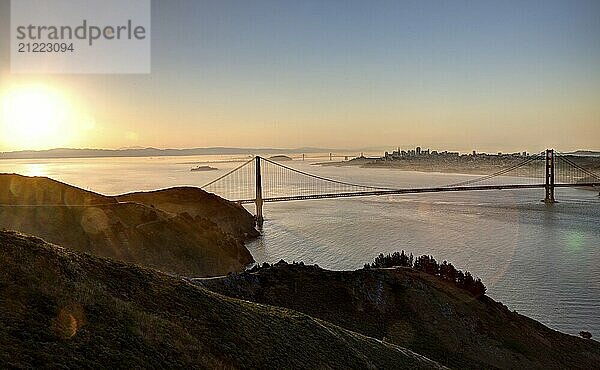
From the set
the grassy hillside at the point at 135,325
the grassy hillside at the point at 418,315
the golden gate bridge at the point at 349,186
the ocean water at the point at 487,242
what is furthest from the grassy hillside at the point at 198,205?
the grassy hillside at the point at 135,325

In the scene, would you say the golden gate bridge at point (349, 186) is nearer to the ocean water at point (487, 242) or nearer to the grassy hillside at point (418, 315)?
the ocean water at point (487, 242)

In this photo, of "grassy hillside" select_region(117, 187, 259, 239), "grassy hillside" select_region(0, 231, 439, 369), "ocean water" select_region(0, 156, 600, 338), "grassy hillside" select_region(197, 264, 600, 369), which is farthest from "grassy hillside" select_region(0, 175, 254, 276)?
"grassy hillside" select_region(0, 231, 439, 369)

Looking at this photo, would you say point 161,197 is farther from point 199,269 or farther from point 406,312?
point 406,312

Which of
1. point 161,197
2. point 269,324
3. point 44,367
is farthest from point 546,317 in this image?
point 161,197

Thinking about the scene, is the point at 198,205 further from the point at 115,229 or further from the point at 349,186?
the point at 349,186

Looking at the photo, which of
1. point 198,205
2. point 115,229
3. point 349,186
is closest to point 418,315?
point 115,229

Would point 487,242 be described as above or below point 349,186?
below

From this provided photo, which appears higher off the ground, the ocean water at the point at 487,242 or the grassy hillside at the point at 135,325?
the grassy hillside at the point at 135,325
